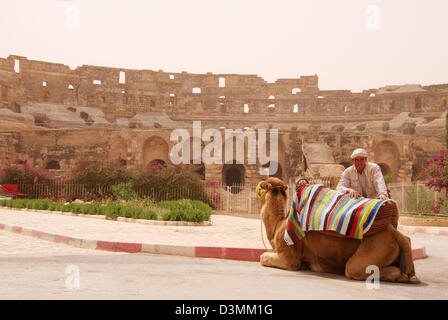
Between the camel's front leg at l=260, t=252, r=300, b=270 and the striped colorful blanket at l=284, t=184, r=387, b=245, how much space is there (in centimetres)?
31

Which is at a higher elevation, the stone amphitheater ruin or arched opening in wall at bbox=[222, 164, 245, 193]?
the stone amphitheater ruin

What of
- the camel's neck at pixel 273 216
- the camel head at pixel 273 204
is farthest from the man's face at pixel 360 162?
the camel's neck at pixel 273 216

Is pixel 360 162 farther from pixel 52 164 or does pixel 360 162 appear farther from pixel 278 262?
pixel 52 164

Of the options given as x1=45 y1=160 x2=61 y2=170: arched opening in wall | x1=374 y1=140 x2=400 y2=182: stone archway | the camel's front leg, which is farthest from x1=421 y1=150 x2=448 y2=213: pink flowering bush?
x1=45 y1=160 x2=61 y2=170: arched opening in wall

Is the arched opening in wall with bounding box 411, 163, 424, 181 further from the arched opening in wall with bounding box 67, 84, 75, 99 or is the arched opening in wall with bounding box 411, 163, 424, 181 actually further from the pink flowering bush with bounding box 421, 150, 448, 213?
the arched opening in wall with bounding box 67, 84, 75, 99

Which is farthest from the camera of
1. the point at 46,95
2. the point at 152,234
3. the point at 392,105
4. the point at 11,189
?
the point at 392,105

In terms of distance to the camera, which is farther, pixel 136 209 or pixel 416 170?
pixel 416 170

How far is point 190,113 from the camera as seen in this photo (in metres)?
43.1

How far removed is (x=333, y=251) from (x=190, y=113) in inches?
1541

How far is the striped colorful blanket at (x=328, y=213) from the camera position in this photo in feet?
14.4

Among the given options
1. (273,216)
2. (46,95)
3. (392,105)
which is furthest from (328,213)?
(392,105)

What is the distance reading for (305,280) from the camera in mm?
4363

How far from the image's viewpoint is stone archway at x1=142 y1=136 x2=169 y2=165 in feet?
93.9

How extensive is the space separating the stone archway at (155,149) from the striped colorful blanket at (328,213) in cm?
2411
